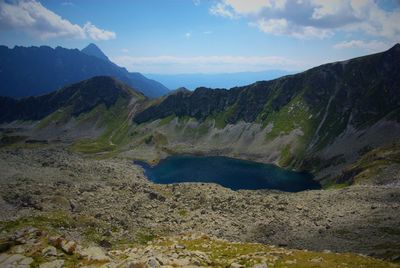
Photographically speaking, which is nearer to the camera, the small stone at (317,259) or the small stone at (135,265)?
the small stone at (135,265)

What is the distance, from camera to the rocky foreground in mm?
40197

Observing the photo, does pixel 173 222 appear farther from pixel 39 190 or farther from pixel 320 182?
pixel 320 182

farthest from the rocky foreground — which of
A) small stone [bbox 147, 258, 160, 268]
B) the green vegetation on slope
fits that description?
the green vegetation on slope

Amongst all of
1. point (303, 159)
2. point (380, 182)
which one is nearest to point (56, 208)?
point (380, 182)

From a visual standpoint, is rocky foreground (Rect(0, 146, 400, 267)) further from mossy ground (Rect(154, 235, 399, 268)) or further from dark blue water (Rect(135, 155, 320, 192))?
dark blue water (Rect(135, 155, 320, 192))

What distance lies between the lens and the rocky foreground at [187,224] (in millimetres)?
40197

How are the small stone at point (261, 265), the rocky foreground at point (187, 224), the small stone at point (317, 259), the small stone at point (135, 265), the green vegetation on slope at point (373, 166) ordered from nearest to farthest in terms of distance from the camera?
the small stone at point (135, 265) < the small stone at point (261, 265) < the small stone at point (317, 259) < the rocky foreground at point (187, 224) < the green vegetation on slope at point (373, 166)

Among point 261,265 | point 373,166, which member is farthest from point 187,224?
point 373,166

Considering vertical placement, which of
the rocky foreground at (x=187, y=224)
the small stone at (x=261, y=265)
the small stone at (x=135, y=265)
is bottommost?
the rocky foreground at (x=187, y=224)

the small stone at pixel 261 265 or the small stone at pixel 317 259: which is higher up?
the small stone at pixel 261 265

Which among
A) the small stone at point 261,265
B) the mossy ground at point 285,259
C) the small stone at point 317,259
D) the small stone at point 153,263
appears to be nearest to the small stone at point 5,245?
the small stone at point 153,263

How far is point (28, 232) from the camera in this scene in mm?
46406

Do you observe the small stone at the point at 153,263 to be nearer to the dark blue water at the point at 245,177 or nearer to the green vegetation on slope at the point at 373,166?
the green vegetation on slope at the point at 373,166

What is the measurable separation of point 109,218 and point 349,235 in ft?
154
